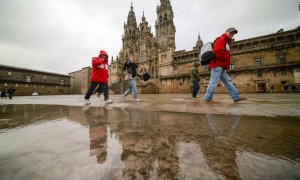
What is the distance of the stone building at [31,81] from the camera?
30875 mm

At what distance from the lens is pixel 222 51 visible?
321cm

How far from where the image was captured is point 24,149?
718 millimetres

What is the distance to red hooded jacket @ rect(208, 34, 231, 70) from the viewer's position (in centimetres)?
319

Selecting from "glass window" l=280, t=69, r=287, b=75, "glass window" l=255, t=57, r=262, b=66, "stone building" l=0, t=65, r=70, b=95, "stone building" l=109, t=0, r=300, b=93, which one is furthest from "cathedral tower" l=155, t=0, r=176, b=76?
"stone building" l=0, t=65, r=70, b=95

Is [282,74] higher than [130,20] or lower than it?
lower

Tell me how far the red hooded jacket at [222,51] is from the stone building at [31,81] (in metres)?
44.3

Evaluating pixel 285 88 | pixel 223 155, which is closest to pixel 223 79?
pixel 223 155

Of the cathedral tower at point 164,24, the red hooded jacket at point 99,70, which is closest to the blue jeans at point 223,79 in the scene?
the red hooded jacket at point 99,70

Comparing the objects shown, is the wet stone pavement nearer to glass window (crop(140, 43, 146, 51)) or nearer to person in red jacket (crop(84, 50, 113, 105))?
person in red jacket (crop(84, 50, 113, 105))

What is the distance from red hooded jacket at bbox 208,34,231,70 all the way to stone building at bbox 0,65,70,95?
44.3 metres

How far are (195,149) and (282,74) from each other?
22681 millimetres

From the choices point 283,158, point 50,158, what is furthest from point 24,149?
point 283,158

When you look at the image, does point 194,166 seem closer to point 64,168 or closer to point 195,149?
point 195,149

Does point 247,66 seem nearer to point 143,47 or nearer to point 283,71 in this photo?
point 283,71
